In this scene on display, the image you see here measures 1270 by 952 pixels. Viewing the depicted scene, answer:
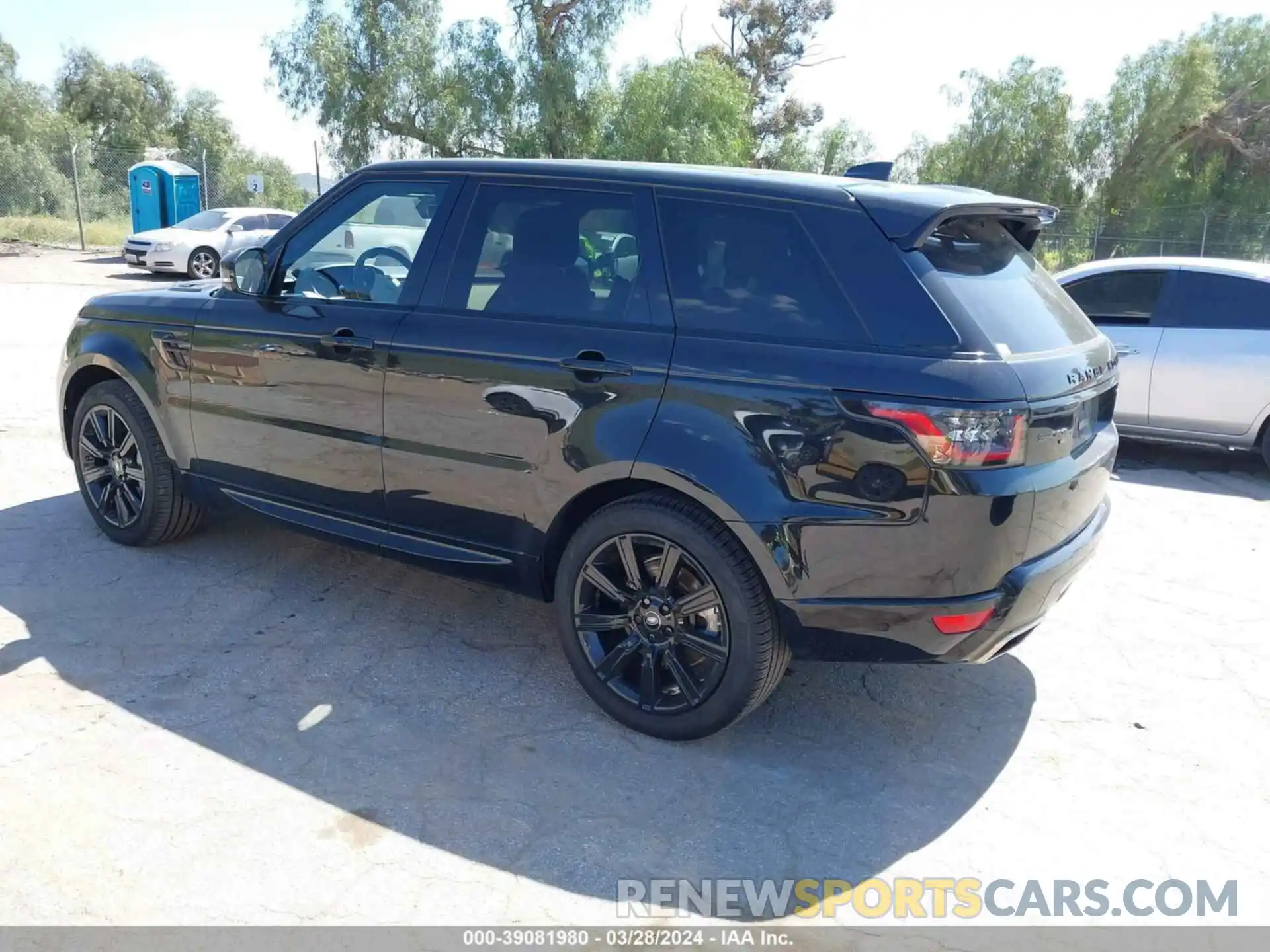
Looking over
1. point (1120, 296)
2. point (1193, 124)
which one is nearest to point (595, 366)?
Answer: point (1120, 296)

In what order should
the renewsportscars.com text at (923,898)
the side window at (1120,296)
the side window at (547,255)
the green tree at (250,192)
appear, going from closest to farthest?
the renewsportscars.com text at (923,898) → the side window at (547,255) → the side window at (1120,296) → the green tree at (250,192)

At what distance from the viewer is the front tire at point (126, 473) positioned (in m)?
4.96

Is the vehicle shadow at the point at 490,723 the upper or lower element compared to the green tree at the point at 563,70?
lower

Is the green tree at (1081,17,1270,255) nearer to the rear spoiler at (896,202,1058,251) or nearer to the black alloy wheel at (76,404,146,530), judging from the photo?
the rear spoiler at (896,202,1058,251)

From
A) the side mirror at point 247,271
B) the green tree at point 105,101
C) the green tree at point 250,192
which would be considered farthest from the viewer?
the green tree at point 105,101

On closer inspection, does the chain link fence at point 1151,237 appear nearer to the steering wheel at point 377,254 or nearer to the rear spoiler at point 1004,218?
the rear spoiler at point 1004,218

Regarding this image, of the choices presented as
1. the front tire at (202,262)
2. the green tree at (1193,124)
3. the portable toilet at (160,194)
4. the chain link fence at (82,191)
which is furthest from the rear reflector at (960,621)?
the green tree at (1193,124)

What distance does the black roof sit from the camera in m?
3.21

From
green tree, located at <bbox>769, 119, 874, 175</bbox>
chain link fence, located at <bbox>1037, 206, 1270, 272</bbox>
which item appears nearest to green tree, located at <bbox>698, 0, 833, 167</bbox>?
green tree, located at <bbox>769, 119, 874, 175</bbox>

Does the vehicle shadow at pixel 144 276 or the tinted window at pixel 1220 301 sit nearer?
the tinted window at pixel 1220 301

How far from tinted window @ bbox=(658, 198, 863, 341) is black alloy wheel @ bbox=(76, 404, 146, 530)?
3.06 meters

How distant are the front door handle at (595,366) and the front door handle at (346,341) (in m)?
0.95

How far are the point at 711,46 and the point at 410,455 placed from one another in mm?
46238
